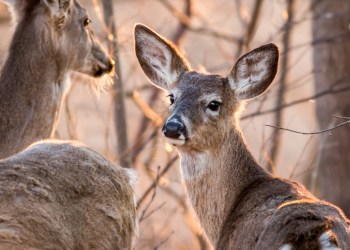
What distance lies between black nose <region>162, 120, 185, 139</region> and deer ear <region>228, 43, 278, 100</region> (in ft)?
2.65

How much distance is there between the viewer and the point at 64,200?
257 inches

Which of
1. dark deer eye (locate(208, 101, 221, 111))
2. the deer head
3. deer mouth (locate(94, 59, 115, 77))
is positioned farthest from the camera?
deer mouth (locate(94, 59, 115, 77))

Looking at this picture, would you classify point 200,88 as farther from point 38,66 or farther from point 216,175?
point 38,66

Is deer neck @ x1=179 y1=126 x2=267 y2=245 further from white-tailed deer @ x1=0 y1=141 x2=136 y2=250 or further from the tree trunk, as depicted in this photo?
the tree trunk

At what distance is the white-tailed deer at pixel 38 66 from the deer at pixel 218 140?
810 mm

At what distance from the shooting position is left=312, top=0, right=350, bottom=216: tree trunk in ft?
40.0

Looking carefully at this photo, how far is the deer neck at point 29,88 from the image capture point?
874 cm

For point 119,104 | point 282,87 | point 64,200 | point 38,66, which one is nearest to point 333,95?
point 282,87

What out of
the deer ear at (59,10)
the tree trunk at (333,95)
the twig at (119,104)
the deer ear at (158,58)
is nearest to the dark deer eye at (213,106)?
the deer ear at (158,58)

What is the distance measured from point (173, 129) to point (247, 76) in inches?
40.2

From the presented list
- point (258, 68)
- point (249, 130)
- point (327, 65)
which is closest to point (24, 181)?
→ point (258, 68)

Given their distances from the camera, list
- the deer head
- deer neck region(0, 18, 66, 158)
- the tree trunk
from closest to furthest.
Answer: the deer head
deer neck region(0, 18, 66, 158)
the tree trunk

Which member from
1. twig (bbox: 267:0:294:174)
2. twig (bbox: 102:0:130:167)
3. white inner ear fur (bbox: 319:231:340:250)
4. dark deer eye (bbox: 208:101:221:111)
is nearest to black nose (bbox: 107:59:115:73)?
twig (bbox: 102:0:130:167)

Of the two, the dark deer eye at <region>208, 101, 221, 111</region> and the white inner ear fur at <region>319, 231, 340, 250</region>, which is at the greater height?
the dark deer eye at <region>208, 101, 221, 111</region>
